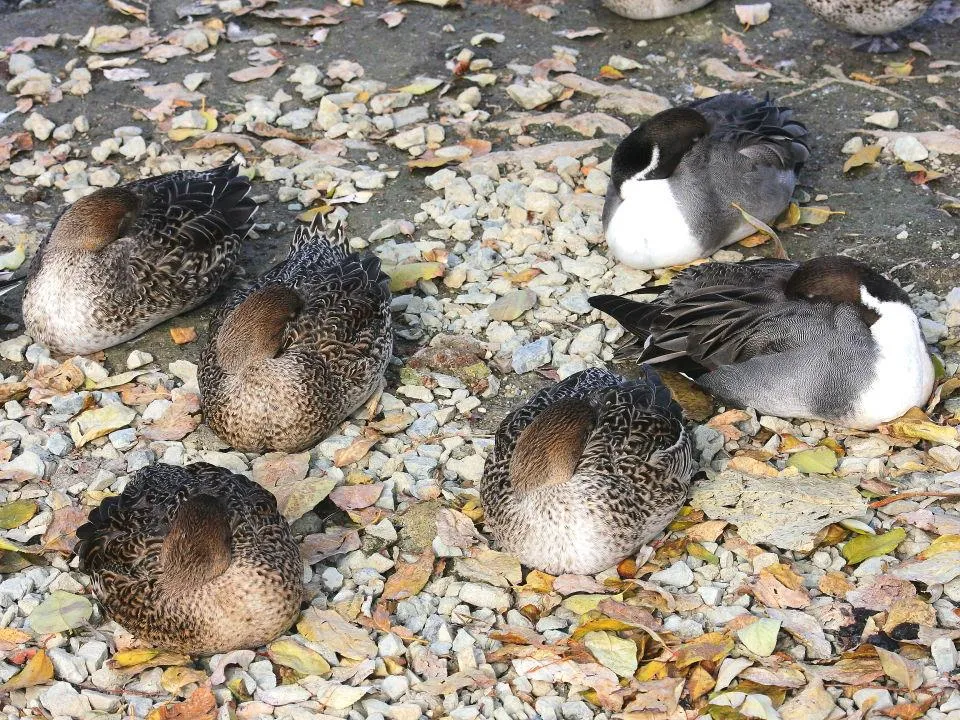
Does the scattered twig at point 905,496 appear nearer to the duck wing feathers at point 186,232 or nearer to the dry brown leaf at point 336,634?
Answer: the dry brown leaf at point 336,634

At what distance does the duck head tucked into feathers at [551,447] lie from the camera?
4.79 metres

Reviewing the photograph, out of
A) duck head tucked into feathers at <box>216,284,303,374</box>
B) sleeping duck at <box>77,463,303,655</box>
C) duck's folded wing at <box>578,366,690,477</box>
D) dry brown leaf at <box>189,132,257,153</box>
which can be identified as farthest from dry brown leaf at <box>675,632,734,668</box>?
dry brown leaf at <box>189,132,257,153</box>

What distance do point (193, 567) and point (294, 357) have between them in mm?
1377

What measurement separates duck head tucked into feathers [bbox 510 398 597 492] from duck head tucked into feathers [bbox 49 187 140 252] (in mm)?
2557

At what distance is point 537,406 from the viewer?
5.30 m

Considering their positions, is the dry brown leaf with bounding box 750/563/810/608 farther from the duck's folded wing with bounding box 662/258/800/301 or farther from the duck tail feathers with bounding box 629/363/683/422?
the duck's folded wing with bounding box 662/258/800/301

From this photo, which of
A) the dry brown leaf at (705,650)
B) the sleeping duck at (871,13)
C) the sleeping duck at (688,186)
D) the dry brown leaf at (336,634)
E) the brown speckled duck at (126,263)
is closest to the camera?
the dry brown leaf at (705,650)

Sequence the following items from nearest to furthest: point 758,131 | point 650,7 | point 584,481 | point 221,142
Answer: point 584,481 → point 758,131 → point 221,142 → point 650,7

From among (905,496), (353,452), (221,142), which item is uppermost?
(905,496)

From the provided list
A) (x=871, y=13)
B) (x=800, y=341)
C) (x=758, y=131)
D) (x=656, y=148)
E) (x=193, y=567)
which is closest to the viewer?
(x=193, y=567)

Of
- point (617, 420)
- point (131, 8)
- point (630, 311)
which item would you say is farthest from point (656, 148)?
point (131, 8)

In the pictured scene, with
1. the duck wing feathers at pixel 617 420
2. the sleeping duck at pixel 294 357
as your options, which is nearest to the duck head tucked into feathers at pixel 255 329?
the sleeping duck at pixel 294 357

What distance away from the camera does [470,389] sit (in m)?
5.95

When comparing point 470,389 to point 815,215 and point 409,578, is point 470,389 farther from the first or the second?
point 815,215
